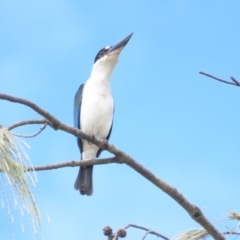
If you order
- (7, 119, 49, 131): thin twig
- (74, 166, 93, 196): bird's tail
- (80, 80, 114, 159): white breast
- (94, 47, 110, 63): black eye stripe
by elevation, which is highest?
(94, 47, 110, 63): black eye stripe

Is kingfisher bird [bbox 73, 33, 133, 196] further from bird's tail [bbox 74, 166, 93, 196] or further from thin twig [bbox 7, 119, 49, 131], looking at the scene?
thin twig [bbox 7, 119, 49, 131]

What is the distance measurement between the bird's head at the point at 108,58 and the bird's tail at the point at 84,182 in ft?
2.25

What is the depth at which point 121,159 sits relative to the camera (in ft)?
9.60

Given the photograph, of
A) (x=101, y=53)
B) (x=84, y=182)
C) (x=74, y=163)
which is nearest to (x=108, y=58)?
(x=101, y=53)

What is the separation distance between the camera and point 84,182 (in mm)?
4340

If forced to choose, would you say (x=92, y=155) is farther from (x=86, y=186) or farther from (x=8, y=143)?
(x=8, y=143)

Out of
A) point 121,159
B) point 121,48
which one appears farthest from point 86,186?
point 121,159

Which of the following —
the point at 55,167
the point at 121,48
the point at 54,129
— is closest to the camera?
the point at 54,129

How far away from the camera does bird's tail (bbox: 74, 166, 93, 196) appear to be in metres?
4.32

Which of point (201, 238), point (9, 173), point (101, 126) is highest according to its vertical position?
point (101, 126)

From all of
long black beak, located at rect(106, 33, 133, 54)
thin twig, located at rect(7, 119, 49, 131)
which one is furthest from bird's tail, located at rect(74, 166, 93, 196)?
thin twig, located at rect(7, 119, 49, 131)

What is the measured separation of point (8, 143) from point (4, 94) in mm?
314

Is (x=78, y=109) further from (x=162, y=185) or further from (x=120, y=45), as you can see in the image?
(x=162, y=185)

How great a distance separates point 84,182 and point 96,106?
1.66 feet
